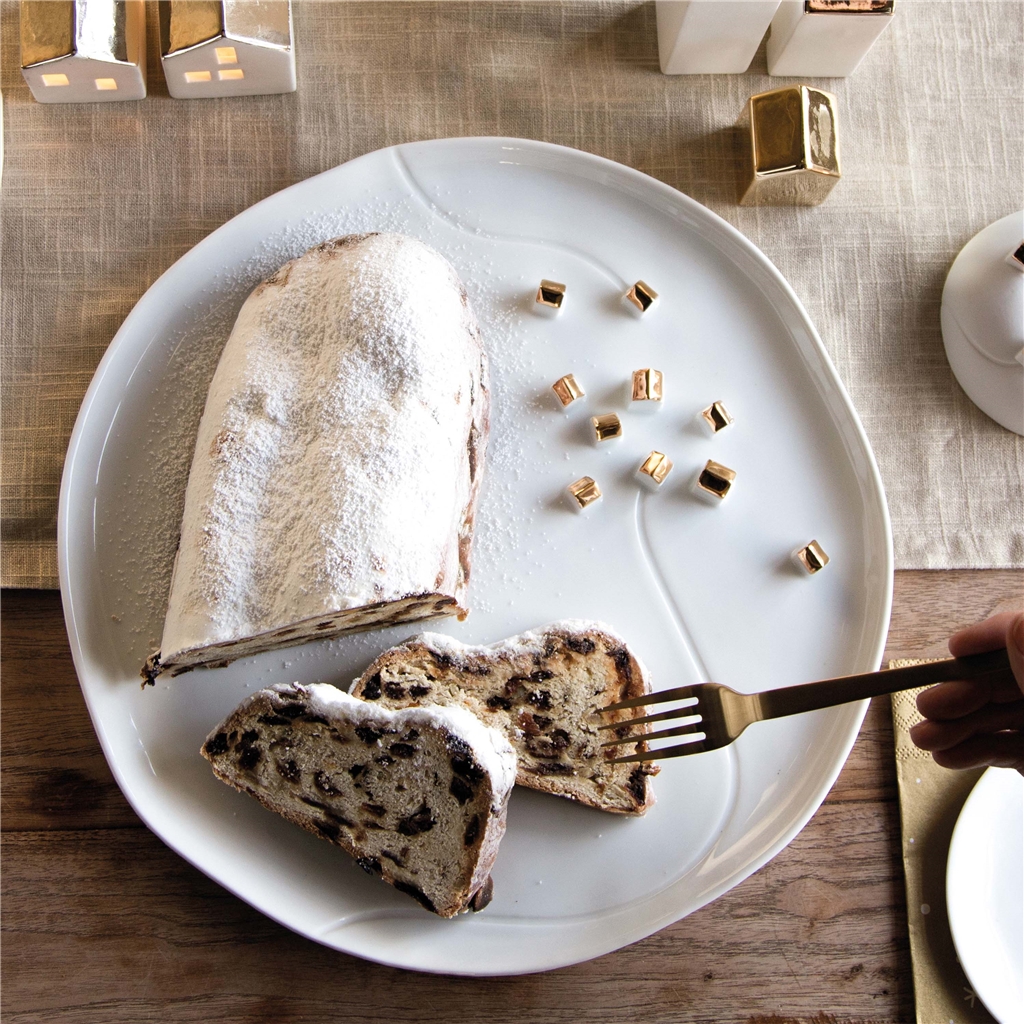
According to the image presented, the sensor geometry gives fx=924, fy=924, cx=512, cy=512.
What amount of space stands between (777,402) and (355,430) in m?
0.93

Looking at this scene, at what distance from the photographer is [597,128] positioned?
211 cm

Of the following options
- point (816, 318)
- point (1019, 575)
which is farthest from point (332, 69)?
→ point (1019, 575)

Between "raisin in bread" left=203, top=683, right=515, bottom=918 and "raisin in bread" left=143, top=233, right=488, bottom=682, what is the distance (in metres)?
0.17

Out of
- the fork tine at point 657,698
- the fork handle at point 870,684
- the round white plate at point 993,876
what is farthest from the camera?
the round white plate at point 993,876

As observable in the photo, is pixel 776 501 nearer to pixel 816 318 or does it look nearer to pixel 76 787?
pixel 816 318

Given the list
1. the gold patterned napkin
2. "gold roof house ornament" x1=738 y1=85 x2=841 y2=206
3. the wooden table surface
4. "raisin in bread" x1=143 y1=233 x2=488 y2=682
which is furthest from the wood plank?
"gold roof house ornament" x1=738 y1=85 x2=841 y2=206

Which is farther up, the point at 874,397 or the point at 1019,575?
the point at 874,397

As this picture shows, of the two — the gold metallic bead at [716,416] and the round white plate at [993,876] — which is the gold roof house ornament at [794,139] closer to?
the gold metallic bead at [716,416]

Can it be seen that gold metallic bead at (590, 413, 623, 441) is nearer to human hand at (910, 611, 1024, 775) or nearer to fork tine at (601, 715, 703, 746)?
fork tine at (601, 715, 703, 746)

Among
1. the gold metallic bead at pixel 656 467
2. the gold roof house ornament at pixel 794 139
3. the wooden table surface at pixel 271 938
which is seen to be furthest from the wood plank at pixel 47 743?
A: the gold roof house ornament at pixel 794 139

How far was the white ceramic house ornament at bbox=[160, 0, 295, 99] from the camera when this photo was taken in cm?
190

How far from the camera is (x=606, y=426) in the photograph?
6.30ft

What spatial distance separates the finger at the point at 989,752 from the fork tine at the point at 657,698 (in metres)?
0.60

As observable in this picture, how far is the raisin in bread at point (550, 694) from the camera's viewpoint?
180 cm
